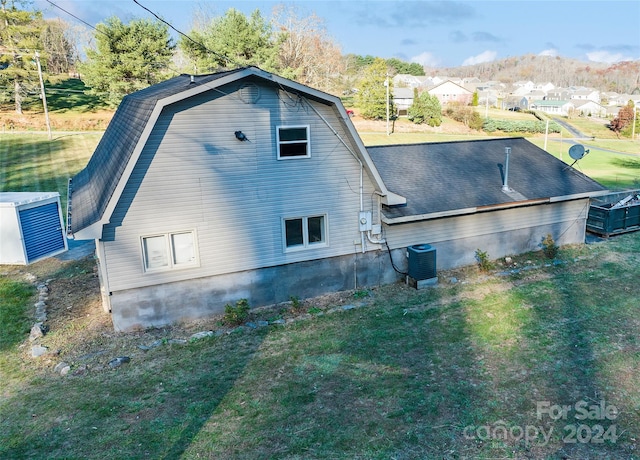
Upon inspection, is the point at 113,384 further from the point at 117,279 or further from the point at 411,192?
the point at 411,192

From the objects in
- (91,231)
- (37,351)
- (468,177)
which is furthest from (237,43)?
(37,351)

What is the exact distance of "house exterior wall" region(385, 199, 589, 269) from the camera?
15.1m

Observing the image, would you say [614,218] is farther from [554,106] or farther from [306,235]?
[554,106]

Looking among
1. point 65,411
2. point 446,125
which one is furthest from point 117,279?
point 446,125

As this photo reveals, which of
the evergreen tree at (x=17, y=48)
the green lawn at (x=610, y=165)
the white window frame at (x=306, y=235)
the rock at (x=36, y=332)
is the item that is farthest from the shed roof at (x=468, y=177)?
the evergreen tree at (x=17, y=48)

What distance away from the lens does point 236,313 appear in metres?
12.3

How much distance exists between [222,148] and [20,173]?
27218 millimetres

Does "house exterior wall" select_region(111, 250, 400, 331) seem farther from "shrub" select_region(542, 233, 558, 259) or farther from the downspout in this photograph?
"shrub" select_region(542, 233, 558, 259)

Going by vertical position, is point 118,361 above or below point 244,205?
below

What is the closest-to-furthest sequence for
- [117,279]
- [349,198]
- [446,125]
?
1. [117,279]
2. [349,198]
3. [446,125]

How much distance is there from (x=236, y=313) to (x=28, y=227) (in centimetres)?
1052

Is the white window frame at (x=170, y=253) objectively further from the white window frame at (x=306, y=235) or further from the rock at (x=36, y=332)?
the rock at (x=36, y=332)

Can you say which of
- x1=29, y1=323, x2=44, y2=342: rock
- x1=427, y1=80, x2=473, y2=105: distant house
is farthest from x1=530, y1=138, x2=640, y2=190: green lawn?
x1=427, y1=80, x2=473, y2=105: distant house

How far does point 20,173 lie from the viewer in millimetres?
31766
